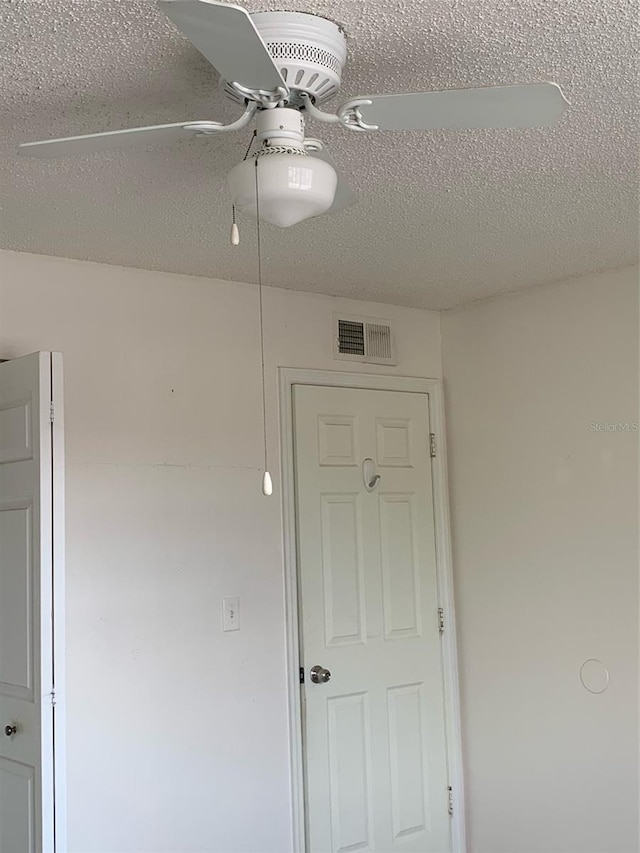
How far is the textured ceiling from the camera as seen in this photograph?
160 cm

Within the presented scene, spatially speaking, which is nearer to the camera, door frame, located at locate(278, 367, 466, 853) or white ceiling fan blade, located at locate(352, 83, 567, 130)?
white ceiling fan blade, located at locate(352, 83, 567, 130)

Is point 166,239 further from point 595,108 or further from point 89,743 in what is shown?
point 89,743

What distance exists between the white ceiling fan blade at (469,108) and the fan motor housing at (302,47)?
124mm

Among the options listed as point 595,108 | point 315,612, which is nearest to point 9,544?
point 315,612

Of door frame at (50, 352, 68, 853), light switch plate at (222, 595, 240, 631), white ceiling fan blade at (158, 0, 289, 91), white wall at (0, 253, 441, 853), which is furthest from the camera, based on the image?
light switch plate at (222, 595, 240, 631)

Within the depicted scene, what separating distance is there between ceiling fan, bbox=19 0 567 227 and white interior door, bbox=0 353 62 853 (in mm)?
1028

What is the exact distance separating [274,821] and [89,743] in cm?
80

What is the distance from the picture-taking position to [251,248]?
2.96 meters

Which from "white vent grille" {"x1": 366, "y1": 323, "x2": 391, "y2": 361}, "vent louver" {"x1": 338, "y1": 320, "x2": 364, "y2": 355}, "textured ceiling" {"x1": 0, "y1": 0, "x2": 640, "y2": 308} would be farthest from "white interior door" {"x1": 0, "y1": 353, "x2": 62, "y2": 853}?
"white vent grille" {"x1": 366, "y1": 323, "x2": 391, "y2": 361}

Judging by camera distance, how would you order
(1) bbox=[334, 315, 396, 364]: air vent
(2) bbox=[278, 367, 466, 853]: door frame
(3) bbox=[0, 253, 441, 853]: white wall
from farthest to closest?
(1) bbox=[334, 315, 396, 364]: air vent
(2) bbox=[278, 367, 466, 853]: door frame
(3) bbox=[0, 253, 441, 853]: white wall

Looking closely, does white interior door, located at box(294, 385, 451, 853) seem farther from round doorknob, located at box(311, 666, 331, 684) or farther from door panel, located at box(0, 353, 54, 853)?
door panel, located at box(0, 353, 54, 853)

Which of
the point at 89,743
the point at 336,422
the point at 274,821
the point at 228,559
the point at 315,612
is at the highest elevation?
the point at 336,422

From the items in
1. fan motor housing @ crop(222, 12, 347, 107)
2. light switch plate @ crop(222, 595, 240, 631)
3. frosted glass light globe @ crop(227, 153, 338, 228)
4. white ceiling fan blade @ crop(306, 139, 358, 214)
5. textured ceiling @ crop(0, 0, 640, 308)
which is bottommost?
light switch plate @ crop(222, 595, 240, 631)

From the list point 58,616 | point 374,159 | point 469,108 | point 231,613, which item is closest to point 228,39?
point 469,108
